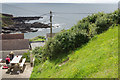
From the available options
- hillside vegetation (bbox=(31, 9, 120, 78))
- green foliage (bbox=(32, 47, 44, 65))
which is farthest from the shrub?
green foliage (bbox=(32, 47, 44, 65))

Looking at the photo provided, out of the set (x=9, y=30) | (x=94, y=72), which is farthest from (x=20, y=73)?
(x=9, y=30)

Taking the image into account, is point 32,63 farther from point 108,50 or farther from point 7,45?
point 7,45

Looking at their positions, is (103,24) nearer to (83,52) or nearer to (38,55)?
(83,52)

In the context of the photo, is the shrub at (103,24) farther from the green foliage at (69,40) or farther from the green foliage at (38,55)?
the green foliage at (38,55)

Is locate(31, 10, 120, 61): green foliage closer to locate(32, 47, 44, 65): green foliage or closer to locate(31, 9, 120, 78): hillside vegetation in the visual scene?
locate(31, 9, 120, 78): hillside vegetation

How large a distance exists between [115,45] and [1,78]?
23.5 feet

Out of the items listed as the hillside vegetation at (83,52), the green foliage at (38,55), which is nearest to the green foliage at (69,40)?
the hillside vegetation at (83,52)

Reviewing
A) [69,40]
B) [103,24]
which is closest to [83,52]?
[69,40]

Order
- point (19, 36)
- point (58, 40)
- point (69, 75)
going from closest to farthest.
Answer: point (69, 75)
point (58, 40)
point (19, 36)

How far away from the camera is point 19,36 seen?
88.0 feet

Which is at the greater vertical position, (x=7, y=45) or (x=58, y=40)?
(x=58, y=40)

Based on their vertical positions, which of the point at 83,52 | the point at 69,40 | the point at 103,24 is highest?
the point at 103,24

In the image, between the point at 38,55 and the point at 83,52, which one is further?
the point at 38,55

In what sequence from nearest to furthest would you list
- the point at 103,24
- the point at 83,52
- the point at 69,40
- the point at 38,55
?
the point at 83,52 < the point at 69,40 < the point at 103,24 < the point at 38,55
